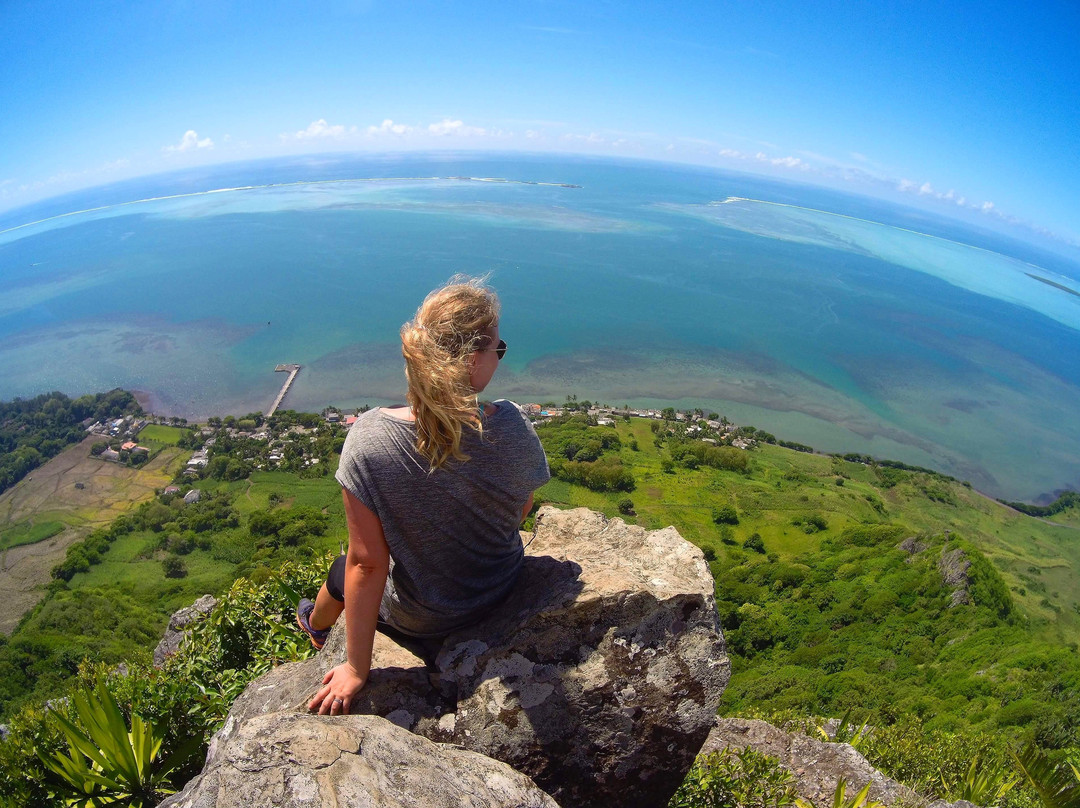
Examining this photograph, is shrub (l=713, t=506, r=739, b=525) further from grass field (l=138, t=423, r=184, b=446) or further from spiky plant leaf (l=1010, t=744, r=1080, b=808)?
grass field (l=138, t=423, r=184, b=446)

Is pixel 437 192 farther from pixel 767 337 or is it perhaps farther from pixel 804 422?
pixel 804 422

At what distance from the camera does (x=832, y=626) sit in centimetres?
2589

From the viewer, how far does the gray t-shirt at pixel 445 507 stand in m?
2.26

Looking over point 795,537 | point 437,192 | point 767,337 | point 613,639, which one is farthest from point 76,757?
point 437,192

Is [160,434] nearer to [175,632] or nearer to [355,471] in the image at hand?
[175,632]

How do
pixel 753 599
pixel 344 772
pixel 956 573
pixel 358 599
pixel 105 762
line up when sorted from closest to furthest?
pixel 344 772 → pixel 358 599 → pixel 105 762 → pixel 956 573 → pixel 753 599

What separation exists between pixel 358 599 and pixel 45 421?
78.3 metres

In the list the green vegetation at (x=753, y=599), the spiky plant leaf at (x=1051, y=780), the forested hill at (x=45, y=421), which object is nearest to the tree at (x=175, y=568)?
the green vegetation at (x=753, y=599)

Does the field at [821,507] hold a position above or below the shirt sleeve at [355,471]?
below

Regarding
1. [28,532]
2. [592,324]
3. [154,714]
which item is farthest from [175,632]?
[592,324]

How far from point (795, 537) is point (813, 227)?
18575 centimetres

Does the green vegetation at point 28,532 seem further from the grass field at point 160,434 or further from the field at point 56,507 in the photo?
the grass field at point 160,434

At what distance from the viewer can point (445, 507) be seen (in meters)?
2.42

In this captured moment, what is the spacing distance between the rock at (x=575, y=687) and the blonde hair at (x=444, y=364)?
113 cm
